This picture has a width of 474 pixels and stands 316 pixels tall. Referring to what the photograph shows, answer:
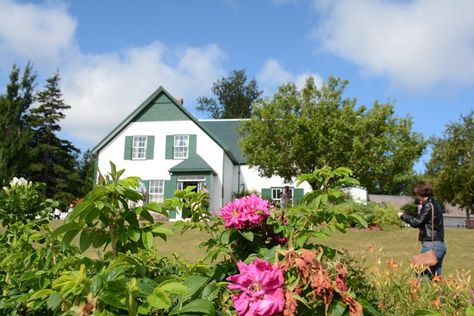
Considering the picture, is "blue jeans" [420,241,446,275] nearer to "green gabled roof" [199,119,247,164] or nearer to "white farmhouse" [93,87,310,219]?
"white farmhouse" [93,87,310,219]

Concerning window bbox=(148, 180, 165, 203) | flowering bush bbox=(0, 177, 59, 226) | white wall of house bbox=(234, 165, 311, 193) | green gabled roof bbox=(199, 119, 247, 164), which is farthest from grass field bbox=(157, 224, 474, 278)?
green gabled roof bbox=(199, 119, 247, 164)

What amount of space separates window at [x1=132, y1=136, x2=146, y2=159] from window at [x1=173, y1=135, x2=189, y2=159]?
185 centimetres

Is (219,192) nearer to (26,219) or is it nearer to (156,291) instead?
(26,219)

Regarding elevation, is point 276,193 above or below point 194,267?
above

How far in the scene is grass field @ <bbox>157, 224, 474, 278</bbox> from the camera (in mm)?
10155

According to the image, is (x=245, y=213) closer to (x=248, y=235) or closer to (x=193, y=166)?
(x=248, y=235)

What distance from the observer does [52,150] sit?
39625 millimetres

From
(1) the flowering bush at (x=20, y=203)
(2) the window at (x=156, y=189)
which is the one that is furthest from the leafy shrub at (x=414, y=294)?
(2) the window at (x=156, y=189)

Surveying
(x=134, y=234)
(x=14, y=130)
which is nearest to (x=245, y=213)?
(x=134, y=234)

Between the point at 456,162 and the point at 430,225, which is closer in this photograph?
the point at 430,225

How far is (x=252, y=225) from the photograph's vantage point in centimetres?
196

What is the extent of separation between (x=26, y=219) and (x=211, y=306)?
2.40 m

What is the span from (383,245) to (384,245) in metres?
0.16

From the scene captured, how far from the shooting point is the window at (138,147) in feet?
81.8
